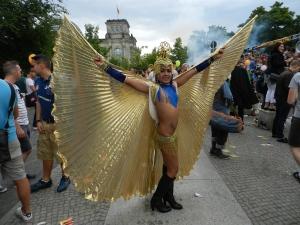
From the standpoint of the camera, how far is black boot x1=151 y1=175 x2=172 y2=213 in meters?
3.96

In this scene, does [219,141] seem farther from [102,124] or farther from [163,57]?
[102,124]

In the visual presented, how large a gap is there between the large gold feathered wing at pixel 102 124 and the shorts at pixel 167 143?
0.71ft

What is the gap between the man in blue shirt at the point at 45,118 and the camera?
4766mm

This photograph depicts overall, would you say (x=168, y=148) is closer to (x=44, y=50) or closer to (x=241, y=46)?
(x=241, y=46)

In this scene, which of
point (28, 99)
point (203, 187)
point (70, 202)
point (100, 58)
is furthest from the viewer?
point (28, 99)

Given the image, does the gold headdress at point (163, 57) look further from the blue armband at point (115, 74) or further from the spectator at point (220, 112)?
the spectator at point (220, 112)

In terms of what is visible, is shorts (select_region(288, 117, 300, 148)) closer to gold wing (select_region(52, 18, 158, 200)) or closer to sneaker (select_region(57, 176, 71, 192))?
gold wing (select_region(52, 18, 158, 200))

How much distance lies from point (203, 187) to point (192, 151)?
0.63 metres

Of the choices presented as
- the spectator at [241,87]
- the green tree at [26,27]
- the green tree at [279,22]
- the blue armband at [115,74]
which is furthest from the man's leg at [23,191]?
the green tree at [279,22]

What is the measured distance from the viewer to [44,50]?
82.3 ft

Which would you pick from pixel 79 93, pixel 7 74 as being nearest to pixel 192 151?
pixel 79 93

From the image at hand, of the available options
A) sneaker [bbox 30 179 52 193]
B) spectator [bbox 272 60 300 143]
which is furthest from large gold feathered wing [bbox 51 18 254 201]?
spectator [bbox 272 60 300 143]

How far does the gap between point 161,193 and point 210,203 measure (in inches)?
27.6

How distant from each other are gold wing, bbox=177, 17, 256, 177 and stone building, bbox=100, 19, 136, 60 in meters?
112
